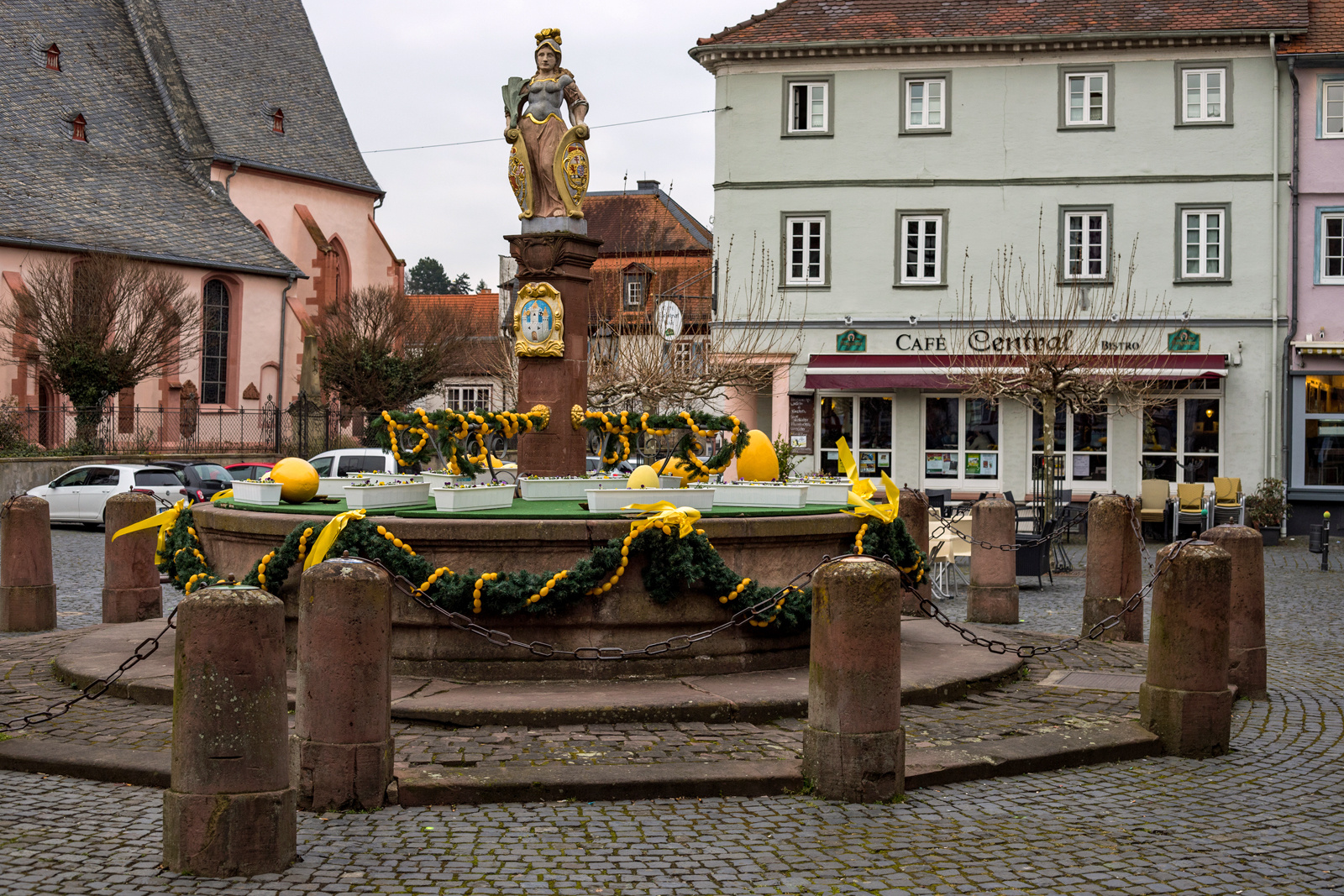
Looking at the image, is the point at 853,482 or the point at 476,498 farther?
the point at 853,482

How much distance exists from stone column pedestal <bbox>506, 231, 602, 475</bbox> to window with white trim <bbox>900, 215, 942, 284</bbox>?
61.7ft

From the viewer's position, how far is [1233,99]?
A: 96.5 ft

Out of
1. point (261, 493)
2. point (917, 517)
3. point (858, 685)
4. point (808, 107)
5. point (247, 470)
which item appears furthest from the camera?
point (808, 107)

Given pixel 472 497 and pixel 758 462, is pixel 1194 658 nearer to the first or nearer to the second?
pixel 472 497

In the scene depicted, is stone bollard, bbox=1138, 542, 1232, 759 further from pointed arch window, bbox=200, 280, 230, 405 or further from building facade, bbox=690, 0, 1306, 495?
pointed arch window, bbox=200, 280, 230, 405

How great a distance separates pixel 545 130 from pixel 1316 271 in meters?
21.7

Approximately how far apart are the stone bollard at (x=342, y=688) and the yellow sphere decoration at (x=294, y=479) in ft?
13.5

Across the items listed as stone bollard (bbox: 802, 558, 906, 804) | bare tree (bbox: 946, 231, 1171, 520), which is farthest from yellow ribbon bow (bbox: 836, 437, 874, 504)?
bare tree (bbox: 946, 231, 1171, 520)

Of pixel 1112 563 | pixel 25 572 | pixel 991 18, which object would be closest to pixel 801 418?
pixel 991 18

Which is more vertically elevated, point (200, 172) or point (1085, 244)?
point (200, 172)

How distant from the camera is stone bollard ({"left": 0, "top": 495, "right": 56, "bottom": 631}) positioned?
12320mm

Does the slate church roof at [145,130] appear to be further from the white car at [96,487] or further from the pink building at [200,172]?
the white car at [96,487]

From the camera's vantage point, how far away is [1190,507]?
2523cm

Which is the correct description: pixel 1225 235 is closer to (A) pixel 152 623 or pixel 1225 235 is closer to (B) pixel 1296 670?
(B) pixel 1296 670
